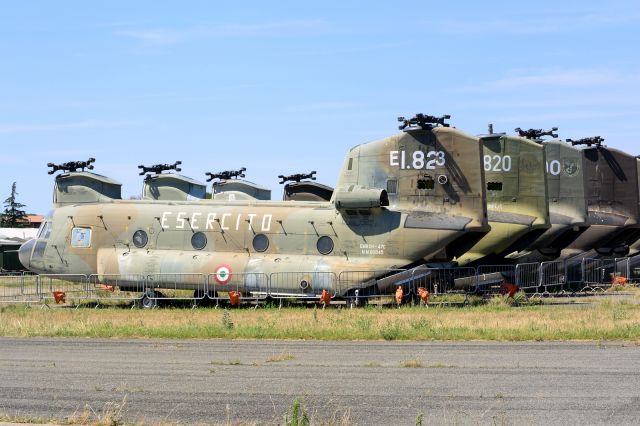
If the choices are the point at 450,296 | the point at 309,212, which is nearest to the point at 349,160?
the point at 309,212

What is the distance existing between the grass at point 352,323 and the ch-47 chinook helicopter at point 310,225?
2088 millimetres

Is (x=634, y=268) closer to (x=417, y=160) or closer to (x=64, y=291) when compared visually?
(x=417, y=160)

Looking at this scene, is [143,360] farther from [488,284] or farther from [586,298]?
[586,298]

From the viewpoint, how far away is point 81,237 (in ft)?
106

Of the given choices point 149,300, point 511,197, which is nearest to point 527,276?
point 511,197

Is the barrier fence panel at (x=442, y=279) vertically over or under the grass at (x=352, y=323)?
over

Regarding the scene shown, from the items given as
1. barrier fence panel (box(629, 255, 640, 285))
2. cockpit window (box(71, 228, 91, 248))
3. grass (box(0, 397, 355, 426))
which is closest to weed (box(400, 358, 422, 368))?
grass (box(0, 397, 355, 426))

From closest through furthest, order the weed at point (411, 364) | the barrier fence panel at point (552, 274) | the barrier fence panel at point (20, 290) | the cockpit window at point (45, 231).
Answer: the weed at point (411, 364) < the barrier fence panel at point (552, 274) < the cockpit window at point (45, 231) < the barrier fence panel at point (20, 290)

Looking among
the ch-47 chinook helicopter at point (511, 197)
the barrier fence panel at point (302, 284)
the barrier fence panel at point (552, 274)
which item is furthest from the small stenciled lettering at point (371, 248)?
the barrier fence panel at point (552, 274)

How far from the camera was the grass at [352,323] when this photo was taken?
20.0 m

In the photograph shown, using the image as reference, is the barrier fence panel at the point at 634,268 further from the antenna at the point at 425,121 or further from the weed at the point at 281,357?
the weed at the point at 281,357

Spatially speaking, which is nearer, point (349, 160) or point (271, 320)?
point (271, 320)

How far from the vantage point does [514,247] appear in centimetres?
3200

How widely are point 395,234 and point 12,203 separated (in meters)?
81.8
